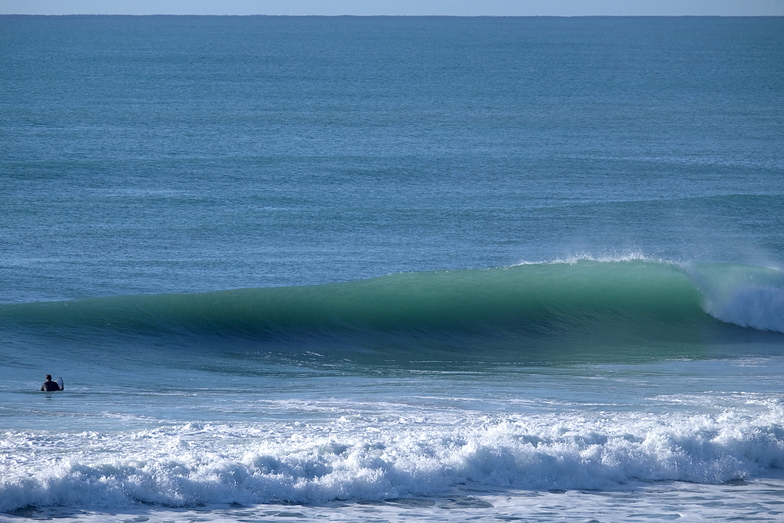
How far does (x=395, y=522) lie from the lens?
7.94m

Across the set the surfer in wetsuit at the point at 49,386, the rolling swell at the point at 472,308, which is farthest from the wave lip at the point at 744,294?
the surfer in wetsuit at the point at 49,386

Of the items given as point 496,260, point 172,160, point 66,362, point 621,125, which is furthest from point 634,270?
point 621,125

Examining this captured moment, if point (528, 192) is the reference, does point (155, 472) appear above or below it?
below

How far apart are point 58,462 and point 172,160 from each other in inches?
1310

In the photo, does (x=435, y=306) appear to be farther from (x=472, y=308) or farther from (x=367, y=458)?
(x=367, y=458)

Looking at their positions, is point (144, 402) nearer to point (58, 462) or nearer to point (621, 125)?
point (58, 462)

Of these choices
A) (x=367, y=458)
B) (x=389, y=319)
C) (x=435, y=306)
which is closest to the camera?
(x=367, y=458)

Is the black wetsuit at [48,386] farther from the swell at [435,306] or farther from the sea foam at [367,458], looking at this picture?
the swell at [435,306]

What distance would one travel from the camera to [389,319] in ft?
58.5

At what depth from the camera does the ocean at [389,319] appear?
340 inches

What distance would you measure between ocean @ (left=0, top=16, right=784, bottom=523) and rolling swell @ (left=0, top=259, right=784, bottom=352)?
0.23 feet

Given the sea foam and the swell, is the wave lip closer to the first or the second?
the swell

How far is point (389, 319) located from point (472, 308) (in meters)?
1.63

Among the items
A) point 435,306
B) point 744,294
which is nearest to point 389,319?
point 435,306
